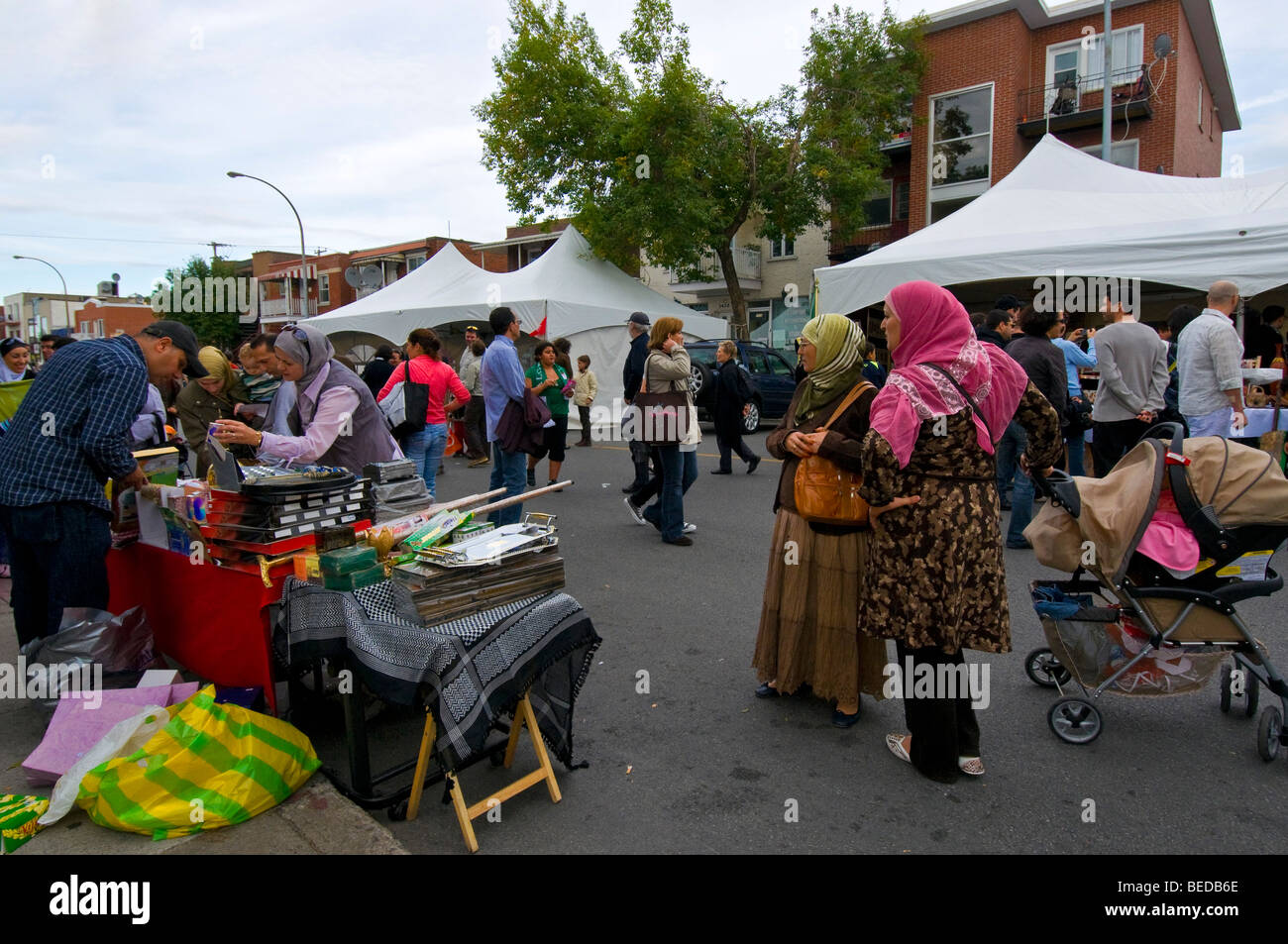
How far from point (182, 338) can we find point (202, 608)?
4.39ft

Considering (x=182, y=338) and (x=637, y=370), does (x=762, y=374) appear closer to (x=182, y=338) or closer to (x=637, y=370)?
(x=637, y=370)

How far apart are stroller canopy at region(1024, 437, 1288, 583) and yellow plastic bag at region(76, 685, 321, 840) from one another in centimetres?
317

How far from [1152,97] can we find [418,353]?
2302 cm

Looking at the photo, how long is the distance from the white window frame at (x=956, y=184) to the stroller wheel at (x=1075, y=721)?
24046 mm

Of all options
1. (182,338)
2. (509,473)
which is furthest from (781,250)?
(182,338)

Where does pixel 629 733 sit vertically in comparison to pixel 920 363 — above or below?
below

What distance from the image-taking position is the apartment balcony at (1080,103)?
22.0 m

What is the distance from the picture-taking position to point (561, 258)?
19.3m

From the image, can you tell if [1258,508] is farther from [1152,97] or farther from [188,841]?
[1152,97]

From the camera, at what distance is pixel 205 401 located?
597 centimetres

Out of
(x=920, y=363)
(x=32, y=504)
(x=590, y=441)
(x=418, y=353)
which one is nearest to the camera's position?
(x=920, y=363)

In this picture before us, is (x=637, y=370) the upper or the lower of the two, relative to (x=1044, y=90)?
lower

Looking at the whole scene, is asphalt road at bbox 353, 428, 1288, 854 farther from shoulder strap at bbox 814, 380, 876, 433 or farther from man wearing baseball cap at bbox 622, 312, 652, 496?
man wearing baseball cap at bbox 622, 312, 652, 496

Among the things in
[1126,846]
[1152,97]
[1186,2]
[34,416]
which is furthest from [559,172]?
[1126,846]
